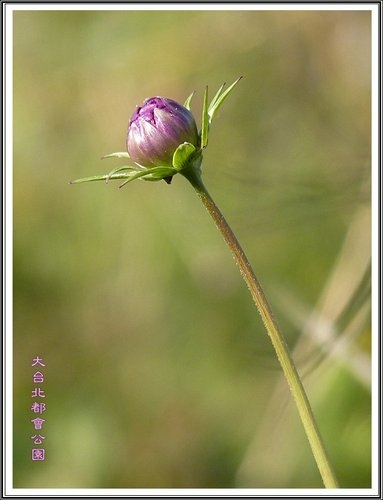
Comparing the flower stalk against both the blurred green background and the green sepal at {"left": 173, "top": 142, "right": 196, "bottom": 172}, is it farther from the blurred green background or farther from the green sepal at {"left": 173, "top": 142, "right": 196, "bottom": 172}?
the blurred green background

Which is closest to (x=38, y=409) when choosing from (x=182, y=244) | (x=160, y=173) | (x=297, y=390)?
(x=182, y=244)

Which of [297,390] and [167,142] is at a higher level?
[167,142]

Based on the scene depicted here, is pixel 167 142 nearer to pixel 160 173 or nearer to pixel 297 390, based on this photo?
pixel 160 173

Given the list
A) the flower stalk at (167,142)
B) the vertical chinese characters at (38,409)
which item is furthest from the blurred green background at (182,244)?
the flower stalk at (167,142)

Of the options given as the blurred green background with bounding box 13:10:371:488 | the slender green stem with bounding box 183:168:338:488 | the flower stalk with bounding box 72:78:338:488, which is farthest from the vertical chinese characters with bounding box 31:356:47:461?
the slender green stem with bounding box 183:168:338:488

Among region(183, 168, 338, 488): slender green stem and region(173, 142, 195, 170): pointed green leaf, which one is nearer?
region(183, 168, 338, 488): slender green stem

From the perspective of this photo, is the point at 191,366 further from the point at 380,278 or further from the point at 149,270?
the point at 380,278

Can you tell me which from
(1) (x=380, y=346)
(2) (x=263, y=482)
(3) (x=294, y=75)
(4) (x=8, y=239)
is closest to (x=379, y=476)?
(1) (x=380, y=346)
